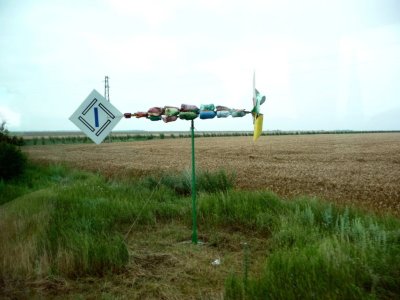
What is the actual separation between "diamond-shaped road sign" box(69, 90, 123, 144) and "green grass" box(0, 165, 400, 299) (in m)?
1.29

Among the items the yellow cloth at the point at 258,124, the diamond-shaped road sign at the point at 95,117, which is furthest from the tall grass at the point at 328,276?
the diamond-shaped road sign at the point at 95,117

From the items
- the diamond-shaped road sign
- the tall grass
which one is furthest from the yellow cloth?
the diamond-shaped road sign

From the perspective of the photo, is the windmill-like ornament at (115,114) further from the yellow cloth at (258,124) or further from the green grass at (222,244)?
the green grass at (222,244)

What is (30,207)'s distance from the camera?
5.83m

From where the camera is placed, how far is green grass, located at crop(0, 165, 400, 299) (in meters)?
2.74

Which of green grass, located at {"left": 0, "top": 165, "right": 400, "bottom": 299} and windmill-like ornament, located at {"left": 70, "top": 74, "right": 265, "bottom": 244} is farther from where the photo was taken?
windmill-like ornament, located at {"left": 70, "top": 74, "right": 265, "bottom": 244}

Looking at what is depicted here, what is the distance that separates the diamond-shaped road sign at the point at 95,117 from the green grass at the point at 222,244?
1.29 meters

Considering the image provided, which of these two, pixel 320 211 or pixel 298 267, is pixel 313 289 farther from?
pixel 320 211

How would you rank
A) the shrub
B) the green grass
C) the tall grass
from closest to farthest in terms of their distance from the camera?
the tall grass
the green grass
the shrub

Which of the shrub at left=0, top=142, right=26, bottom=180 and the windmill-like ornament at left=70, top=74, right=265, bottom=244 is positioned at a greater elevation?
the windmill-like ornament at left=70, top=74, right=265, bottom=244

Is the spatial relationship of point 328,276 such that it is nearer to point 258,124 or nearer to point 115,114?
point 258,124

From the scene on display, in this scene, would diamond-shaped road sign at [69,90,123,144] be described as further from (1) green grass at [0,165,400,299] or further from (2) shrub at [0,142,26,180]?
(2) shrub at [0,142,26,180]

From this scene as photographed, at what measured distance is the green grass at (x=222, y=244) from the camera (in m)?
2.74

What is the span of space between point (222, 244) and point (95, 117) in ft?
7.84
